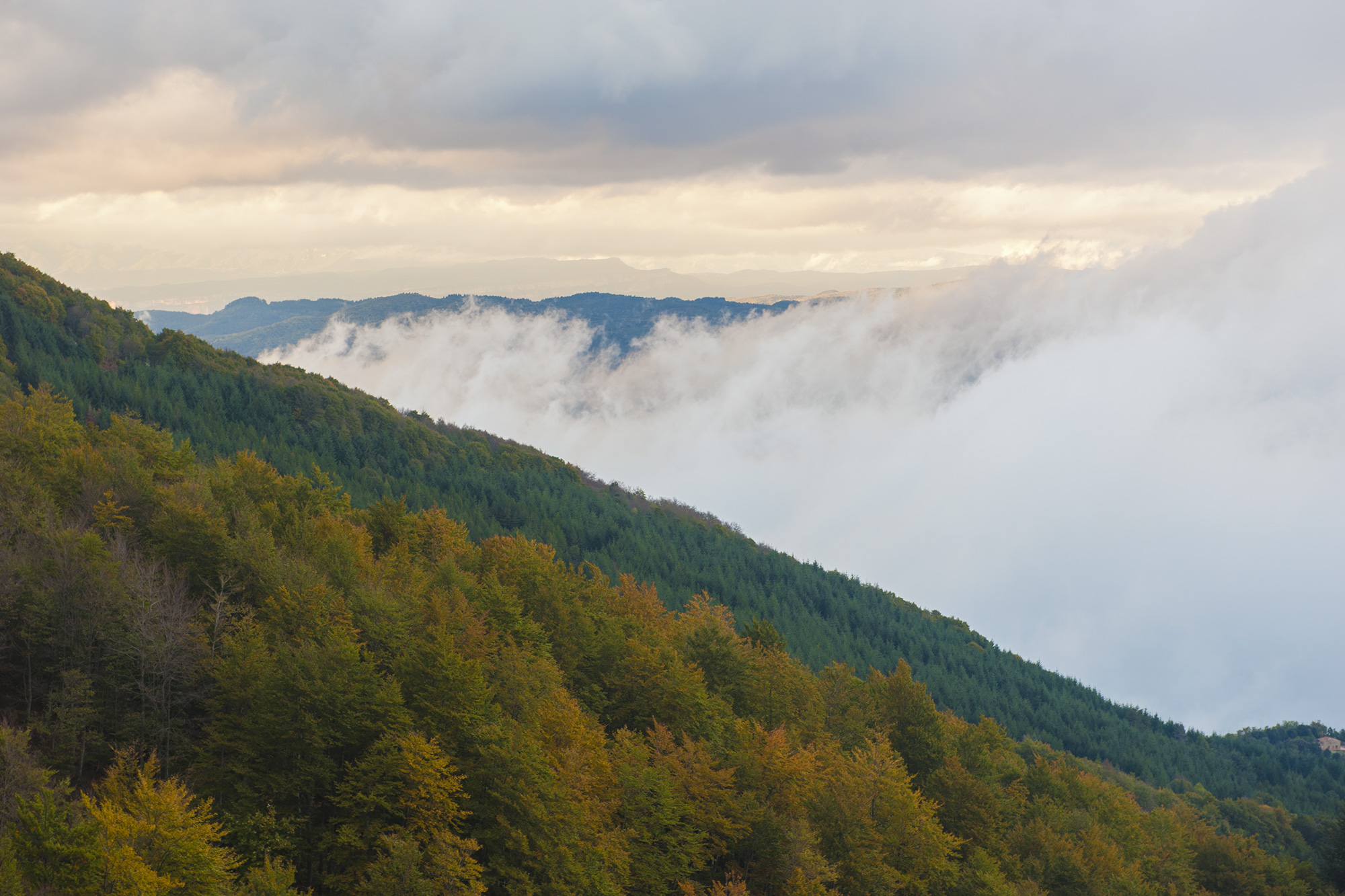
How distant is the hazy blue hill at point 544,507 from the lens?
427 feet

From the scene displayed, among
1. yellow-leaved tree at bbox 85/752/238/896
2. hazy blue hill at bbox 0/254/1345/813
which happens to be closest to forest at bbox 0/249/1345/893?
yellow-leaved tree at bbox 85/752/238/896

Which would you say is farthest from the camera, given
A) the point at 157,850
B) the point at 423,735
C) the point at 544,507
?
the point at 544,507

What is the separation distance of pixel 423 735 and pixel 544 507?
132 metres

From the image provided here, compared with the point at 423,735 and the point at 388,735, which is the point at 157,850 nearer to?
the point at 388,735

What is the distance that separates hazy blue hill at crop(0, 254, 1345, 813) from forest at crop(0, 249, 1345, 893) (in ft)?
225

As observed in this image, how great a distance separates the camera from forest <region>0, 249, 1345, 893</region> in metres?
28.6

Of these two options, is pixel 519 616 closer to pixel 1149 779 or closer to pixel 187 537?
pixel 187 537

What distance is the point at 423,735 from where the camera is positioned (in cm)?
3222

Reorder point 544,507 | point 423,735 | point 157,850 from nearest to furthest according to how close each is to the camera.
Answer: point 157,850 < point 423,735 < point 544,507

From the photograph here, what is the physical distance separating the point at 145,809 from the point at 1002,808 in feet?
184

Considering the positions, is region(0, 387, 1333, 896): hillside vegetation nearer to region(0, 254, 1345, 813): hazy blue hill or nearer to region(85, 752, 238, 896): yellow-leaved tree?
region(85, 752, 238, 896): yellow-leaved tree

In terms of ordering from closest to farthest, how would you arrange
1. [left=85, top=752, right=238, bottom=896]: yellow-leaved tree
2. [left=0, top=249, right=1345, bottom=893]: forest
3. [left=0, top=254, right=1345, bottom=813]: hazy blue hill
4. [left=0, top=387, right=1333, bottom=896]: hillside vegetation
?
[left=85, top=752, right=238, bottom=896]: yellow-leaved tree < [left=0, top=387, right=1333, bottom=896]: hillside vegetation < [left=0, top=249, right=1345, bottom=893]: forest < [left=0, top=254, right=1345, bottom=813]: hazy blue hill

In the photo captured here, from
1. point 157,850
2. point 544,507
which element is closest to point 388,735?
point 157,850

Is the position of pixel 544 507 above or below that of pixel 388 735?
below
